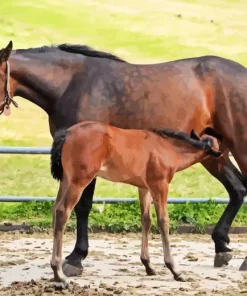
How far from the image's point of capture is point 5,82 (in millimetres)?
7156

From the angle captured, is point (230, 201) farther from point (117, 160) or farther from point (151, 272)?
point (117, 160)

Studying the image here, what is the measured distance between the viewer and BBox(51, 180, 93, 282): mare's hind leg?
21.6 ft

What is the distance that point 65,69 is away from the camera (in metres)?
7.47

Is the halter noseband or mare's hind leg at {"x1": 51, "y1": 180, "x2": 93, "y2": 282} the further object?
the halter noseband

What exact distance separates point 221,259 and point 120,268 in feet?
3.26

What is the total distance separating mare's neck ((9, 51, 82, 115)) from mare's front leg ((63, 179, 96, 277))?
32.0 inches

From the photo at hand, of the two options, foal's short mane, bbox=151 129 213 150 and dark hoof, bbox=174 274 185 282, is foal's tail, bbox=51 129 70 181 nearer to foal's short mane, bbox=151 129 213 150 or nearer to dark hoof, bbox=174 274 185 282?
foal's short mane, bbox=151 129 213 150

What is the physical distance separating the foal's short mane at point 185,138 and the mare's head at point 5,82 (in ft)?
4.28

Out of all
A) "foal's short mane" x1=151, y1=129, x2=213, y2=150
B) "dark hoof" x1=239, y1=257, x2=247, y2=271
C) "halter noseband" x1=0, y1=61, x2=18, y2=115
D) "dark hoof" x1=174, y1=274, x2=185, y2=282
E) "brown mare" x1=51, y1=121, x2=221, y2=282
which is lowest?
"dark hoof" x1=174, y1=274, x2=185, y2=282

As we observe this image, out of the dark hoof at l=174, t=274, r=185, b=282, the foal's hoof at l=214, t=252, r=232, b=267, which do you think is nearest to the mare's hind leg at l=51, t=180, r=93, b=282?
the dark hoof at l=174, t=274, r=185, b=282

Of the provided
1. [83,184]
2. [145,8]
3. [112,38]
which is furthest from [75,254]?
[145,8]

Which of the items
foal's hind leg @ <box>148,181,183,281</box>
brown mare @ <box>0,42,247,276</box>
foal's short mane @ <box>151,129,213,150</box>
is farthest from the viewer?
brown mare @ <box>0,42,247,276</box>

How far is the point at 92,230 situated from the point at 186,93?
2490 millimetres

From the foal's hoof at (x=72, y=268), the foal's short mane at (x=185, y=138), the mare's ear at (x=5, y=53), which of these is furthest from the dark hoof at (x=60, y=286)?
the mare's ear at (x=5, y=53)
